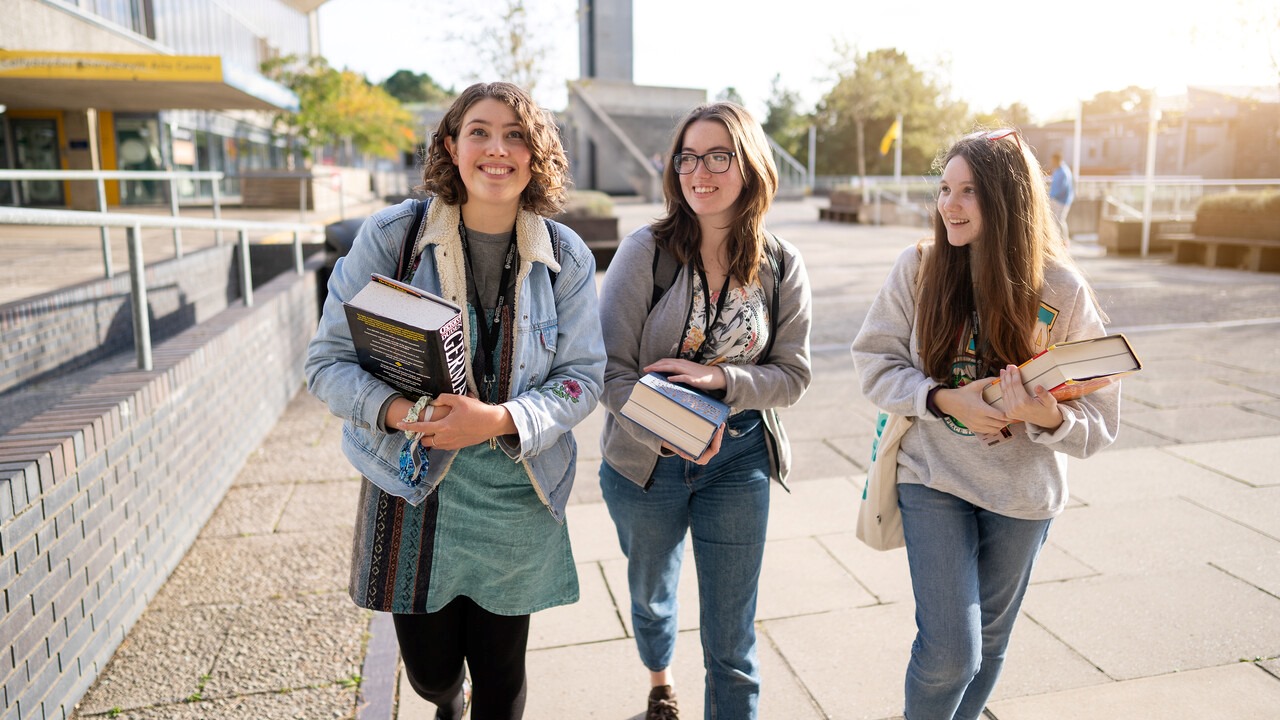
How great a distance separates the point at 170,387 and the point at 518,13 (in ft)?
49.0


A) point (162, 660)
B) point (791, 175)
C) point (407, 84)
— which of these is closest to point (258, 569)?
point (162, 660)

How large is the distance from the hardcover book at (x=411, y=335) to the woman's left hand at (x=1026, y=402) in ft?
4.21

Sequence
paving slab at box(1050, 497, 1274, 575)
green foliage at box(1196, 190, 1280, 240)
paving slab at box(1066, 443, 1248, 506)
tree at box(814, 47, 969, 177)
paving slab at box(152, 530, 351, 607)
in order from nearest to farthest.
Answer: paving slab at box(152, 530, 351, 607) < paving slab at box(1050, 497, 1274, 575) < paving slab at box(1066, 443, 1248, 506) < green foliage at box(1196, 190, 1280, 240) < tree at box(814, 47, 969, 177)

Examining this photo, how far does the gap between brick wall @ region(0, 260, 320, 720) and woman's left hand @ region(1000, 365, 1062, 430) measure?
2673 mm

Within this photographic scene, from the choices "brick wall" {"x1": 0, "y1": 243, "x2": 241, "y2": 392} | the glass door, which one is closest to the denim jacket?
"brick wall" {"x1": 0, "y1": 243, "x2": 241, "y2": 392}

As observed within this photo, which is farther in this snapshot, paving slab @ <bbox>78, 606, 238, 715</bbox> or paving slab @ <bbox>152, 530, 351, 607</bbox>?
paving slab @ <bbox>152, 530, 351, 607</bbox>

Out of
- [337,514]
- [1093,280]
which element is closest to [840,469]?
[337,514]

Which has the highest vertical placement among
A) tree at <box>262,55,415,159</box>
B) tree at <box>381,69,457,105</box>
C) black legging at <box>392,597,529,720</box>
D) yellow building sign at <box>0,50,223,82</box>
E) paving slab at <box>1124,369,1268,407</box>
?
tree at <box>381,69,457,105</box>

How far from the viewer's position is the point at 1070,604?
3.60 metres

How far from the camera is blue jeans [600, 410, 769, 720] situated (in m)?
2.55

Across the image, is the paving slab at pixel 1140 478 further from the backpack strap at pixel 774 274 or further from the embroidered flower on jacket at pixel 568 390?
the embroidered flower on jacket at pixel 568 390

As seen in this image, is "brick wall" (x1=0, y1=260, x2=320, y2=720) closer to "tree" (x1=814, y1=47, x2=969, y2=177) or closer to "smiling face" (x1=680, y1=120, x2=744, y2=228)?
"smiling face" (x1=680, y1=120, x2=744, y2=228)

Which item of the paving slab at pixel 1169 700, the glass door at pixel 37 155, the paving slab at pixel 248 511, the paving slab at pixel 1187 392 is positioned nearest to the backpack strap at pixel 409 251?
the paving slab at pixel 1169 700

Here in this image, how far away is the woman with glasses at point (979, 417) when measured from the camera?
7.39 ft
